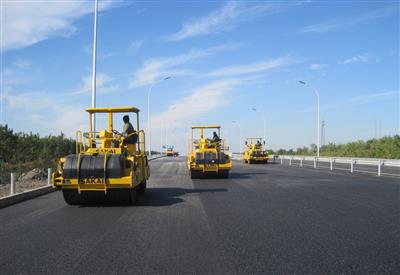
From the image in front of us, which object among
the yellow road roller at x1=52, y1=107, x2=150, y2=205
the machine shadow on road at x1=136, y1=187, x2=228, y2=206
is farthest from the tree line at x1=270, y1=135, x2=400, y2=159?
the yellow road roller at x1=52, y1=107, x2=150, y2=205

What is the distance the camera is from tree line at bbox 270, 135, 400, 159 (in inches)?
2048

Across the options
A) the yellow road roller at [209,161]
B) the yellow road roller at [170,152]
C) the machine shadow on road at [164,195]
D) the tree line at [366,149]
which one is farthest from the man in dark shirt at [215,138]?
the yellow road roller at [170,152]

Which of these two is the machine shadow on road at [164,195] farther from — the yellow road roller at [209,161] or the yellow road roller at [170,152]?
the yellow road roller at [170,152]

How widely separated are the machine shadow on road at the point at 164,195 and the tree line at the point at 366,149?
39353 millimetres

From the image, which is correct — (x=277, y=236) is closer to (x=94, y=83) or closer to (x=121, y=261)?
(x=121, y=261)

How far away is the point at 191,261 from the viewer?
19.8ft

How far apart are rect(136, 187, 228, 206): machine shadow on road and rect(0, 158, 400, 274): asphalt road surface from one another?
0.11 m

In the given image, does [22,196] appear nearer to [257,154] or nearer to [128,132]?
[128,132]

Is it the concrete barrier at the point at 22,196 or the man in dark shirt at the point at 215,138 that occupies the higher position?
the man in dark shirt at the point at 215,138

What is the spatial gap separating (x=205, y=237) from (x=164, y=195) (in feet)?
21.6

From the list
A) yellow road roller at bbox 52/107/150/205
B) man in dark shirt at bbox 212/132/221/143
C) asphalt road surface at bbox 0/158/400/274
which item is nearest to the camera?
asphalt road surface at bbox 0/158/400/274

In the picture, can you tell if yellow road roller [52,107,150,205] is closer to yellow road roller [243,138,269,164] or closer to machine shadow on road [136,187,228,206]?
machine shadow on road [136,187,228,206]

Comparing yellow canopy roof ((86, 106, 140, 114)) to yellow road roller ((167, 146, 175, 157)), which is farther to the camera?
yellow road roller ((167, 146, 175, 157))

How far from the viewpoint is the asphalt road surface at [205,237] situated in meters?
5.86
